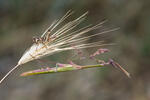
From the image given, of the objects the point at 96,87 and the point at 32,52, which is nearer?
the point at 32,52

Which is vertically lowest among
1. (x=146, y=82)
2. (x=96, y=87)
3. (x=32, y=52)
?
(x=146, y=82)

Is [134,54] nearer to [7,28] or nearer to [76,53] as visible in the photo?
[7,28]

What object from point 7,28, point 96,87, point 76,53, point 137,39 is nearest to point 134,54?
point 137,39

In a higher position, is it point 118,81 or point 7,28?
point 7,28

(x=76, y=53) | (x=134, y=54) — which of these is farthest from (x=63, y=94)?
(x=76, y=53)

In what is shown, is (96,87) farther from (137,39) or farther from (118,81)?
(137,39)

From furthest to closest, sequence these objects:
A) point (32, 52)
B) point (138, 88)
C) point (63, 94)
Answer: point (63, 94)
point (138, 88)
point (32, 52)

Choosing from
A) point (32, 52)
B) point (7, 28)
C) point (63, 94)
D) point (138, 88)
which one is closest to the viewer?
point (32, 52)
